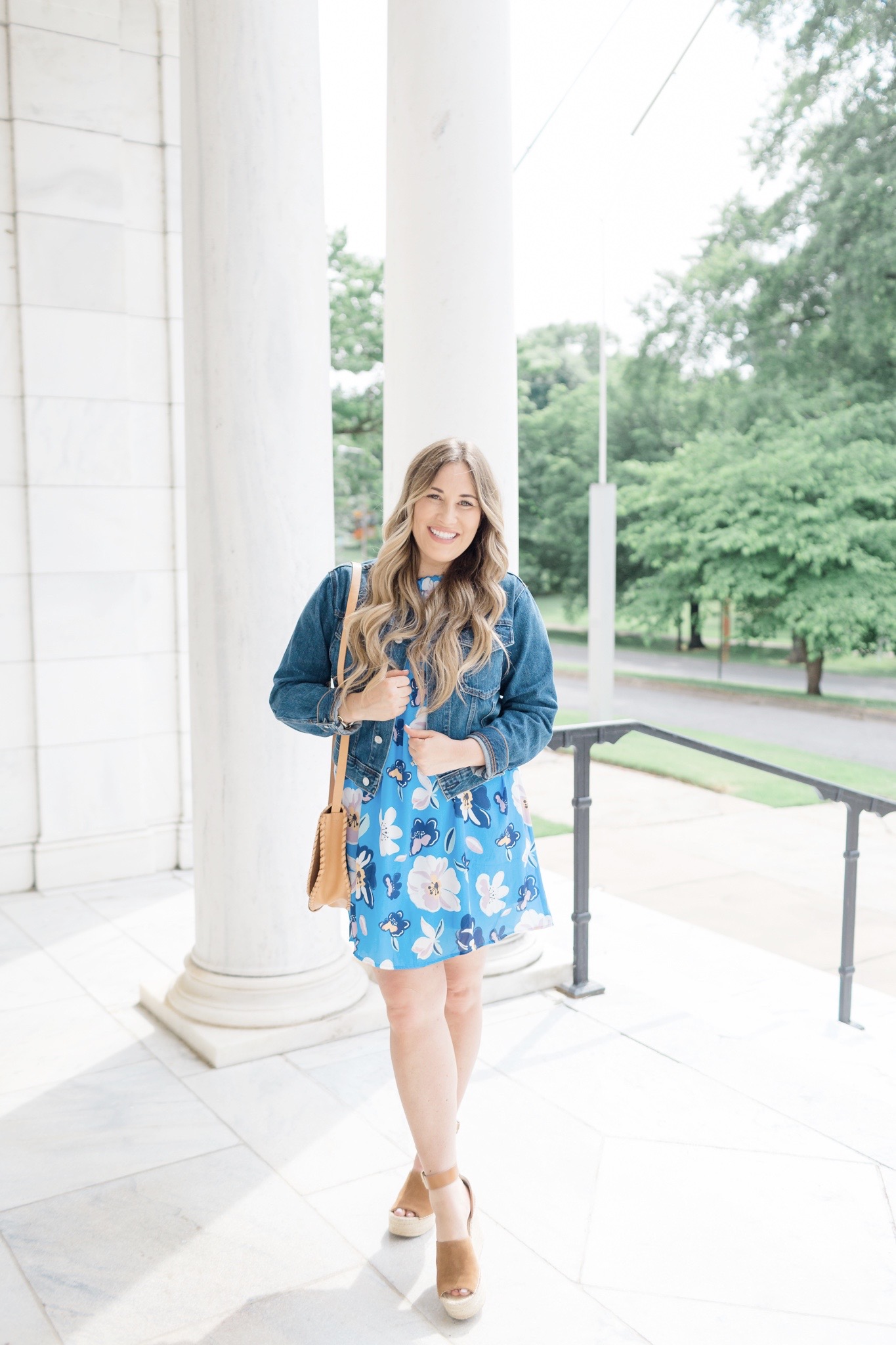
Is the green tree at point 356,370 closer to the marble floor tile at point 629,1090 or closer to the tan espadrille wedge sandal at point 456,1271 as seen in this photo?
the marble floor tile at point 629,1090

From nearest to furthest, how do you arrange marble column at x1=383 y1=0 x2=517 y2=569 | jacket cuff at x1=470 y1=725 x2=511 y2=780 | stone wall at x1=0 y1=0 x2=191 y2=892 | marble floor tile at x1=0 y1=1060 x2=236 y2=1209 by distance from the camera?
jacket cuff at x1=470 y1=725 x2=511 y2=780 < marble floor tile at x1=0 y1=1060 x2=236 y2=1209 < marble column at x1=383 y1=0 x2=517 y2=569 < stone wall at x1=0 y1=0 x2=191 y2=892

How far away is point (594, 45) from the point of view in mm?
17500

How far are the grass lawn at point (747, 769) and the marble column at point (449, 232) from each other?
11860 millimetres

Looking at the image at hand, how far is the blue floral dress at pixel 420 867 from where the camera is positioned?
2758 mm

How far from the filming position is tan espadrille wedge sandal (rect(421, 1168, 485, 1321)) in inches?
106

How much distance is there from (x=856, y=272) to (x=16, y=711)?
77.0ft

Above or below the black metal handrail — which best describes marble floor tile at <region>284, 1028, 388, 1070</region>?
below

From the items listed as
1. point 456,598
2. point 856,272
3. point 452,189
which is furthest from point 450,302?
point 856,272

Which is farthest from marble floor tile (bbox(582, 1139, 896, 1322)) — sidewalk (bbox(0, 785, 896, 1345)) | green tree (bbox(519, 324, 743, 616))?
green tree (bbox(519, 324, 743, 616))

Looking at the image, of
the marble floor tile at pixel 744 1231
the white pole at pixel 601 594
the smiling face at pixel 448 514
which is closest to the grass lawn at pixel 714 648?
the white pole at pixel 601 594

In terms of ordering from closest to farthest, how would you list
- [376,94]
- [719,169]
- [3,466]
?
[3,466], [376,94], [719,169]

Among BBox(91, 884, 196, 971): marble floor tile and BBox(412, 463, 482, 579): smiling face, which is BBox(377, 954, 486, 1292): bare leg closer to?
BBox(412, 463, 482, 579): smiling face

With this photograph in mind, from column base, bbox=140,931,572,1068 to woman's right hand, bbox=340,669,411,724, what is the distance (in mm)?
1952

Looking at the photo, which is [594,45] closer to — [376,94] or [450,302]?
[376,94]
